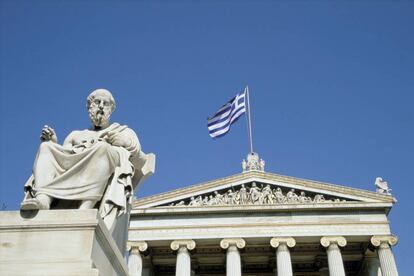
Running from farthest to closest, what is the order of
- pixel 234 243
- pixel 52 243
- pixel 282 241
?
pixel 234 243
pixel 282 241
pixel 52 243

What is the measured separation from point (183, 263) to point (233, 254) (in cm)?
333

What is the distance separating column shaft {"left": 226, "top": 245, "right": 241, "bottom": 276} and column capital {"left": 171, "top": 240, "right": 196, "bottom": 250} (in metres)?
2.44

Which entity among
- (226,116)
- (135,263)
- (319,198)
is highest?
(226,116)

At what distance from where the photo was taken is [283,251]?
32375mm

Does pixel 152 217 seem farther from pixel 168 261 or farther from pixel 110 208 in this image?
pixel 110 208

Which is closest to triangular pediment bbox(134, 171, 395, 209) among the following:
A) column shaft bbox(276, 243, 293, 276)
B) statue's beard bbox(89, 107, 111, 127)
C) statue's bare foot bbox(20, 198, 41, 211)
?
column shaft bbox(276, 243, 293, 276)

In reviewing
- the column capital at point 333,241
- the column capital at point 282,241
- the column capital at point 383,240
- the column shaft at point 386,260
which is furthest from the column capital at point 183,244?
the column shaft at point 386,260

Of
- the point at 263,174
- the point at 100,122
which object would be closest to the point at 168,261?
the point at 263,174

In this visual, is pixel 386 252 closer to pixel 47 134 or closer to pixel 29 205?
pixel 47 134

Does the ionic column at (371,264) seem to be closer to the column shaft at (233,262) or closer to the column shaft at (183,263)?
the column shaft at (233,262)

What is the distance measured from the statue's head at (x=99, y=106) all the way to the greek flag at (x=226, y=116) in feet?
93.6

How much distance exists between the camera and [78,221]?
3.98 m

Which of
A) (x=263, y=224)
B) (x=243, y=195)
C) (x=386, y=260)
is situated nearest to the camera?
(x=386, y=260)

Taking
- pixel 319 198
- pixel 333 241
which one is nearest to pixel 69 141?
pixel 333 241
